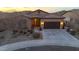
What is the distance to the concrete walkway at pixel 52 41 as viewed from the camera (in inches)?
113

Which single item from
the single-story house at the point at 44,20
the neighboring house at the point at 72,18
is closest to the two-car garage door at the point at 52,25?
the single-story house at the point at 44,20

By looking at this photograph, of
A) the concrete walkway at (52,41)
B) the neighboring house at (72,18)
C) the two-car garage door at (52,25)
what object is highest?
the neighboring house at (72,18)

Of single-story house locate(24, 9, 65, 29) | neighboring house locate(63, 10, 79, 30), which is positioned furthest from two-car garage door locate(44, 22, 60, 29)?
neighboring house locate(63, 10, 79, 30)

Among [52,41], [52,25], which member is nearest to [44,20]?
[52,25]

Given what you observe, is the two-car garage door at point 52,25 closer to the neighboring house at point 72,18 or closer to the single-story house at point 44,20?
the single-story house at point 44,20

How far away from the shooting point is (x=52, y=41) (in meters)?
2.89

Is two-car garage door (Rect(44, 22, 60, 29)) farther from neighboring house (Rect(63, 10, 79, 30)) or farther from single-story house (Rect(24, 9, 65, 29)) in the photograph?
neighboring house (Rect(63, 10, 79, 30))

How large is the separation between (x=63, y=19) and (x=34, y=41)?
46 cm

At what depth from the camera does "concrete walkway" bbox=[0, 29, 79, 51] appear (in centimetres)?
288

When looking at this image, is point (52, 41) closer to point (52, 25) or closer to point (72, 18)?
point (52, 25)

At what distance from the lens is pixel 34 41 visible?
2.88 metres

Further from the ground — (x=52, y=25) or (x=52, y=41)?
(x=52, y=25)

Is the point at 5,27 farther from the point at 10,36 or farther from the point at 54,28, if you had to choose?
the point at 54,28
